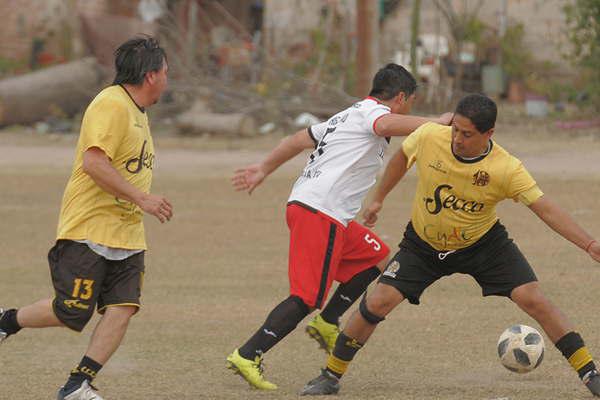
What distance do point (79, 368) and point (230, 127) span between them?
15.0 meters

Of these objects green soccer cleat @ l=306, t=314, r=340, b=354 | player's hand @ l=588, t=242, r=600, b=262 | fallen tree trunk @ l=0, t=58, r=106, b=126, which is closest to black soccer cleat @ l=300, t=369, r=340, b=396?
green soccer cleat @ l=306, t=314, r=340, b=354

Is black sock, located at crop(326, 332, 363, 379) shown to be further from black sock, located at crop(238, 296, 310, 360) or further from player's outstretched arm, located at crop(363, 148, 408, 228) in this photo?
player's outstretched arm, located at crop(363, 148, 408, 228)

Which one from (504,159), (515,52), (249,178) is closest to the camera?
(504,159)

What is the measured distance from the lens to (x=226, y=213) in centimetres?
1441

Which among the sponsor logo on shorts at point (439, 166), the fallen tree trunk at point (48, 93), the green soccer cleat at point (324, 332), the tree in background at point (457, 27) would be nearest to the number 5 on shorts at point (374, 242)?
the green soccer cleat at point (324, 332)

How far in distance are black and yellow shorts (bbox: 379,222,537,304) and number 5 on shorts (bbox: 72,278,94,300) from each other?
1492 millimetres

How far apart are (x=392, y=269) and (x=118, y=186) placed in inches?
59.6

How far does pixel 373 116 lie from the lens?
6645 millimetres

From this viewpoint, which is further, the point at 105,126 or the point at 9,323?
the point at 9,323

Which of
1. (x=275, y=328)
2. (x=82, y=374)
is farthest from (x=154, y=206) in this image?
(x=275, y=328)

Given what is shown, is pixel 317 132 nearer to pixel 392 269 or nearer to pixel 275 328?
pixel 392 269

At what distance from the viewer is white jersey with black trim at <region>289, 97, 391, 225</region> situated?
6695mm

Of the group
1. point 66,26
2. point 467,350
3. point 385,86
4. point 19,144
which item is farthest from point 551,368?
point 66,26

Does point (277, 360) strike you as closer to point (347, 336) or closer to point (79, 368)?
point (347, 336)
